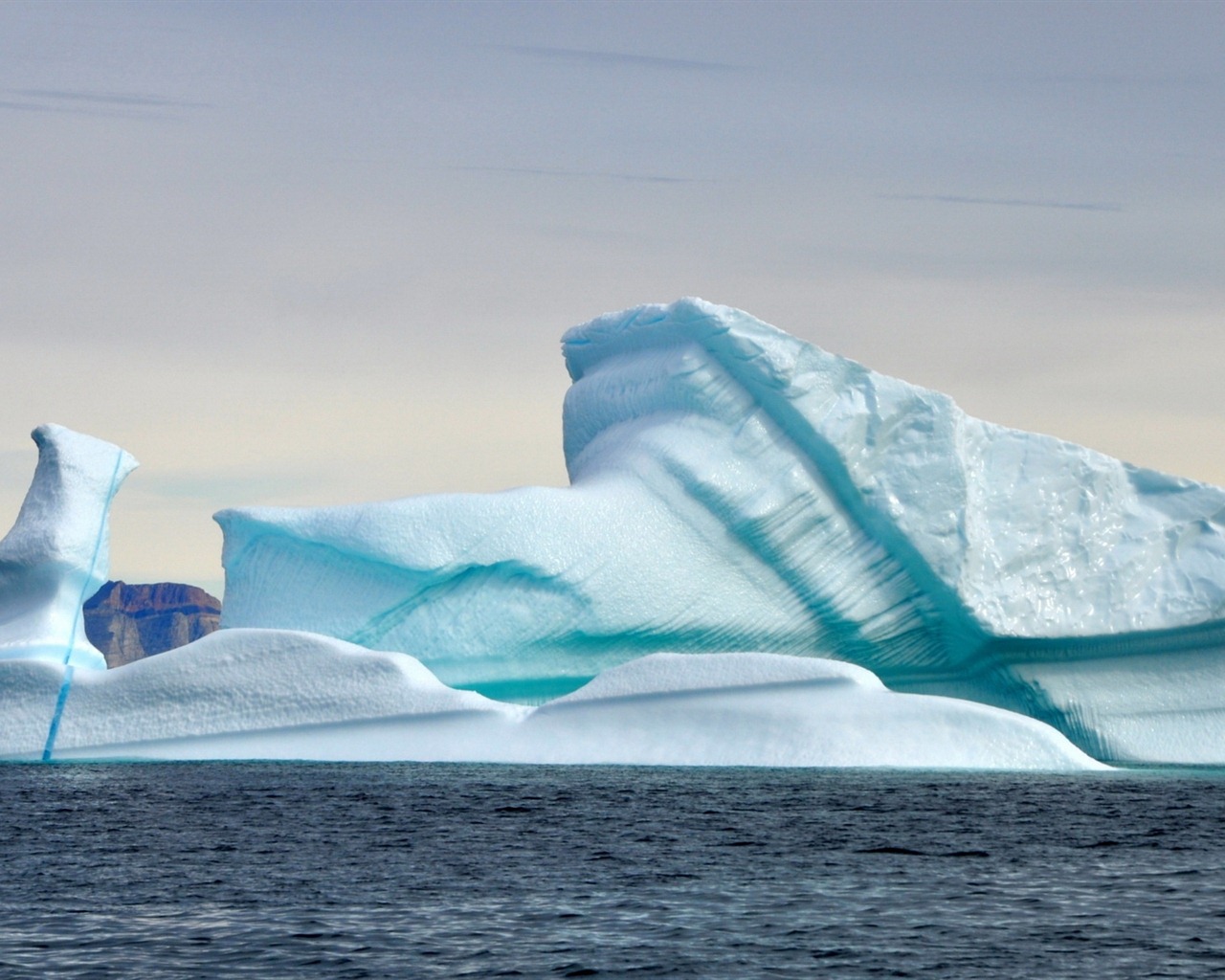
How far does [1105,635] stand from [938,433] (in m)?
3.57

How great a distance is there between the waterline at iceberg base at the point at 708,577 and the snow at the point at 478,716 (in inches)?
2.0

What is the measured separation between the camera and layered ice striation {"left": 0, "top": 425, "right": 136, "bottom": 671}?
A: 23.6 metres

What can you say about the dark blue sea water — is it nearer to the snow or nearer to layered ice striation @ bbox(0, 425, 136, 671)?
the snow

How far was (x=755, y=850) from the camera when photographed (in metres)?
14.7

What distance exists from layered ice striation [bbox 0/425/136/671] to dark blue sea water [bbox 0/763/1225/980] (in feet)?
12.1

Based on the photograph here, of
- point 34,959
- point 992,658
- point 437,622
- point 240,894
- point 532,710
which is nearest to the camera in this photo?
point 34,959

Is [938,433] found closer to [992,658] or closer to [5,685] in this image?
[992,658]

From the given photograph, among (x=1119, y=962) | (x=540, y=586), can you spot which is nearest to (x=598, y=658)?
(x=540, y=586)

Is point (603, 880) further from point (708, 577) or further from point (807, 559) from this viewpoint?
point (807, 559)

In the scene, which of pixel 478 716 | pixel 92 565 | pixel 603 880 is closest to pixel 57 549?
pixel 92 565

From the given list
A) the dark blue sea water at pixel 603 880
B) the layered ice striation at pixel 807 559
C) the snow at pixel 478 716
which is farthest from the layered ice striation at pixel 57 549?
the dark blue sea water at pixel 603 880

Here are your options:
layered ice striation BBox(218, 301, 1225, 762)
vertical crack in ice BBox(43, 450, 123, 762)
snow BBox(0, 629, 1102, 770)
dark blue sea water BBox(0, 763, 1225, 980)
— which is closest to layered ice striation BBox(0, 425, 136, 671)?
vertical crack in ice BBox(43, 450, 123, 762)

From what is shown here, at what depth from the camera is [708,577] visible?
1003 inches

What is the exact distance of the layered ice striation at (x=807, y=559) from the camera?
80.0 feet
